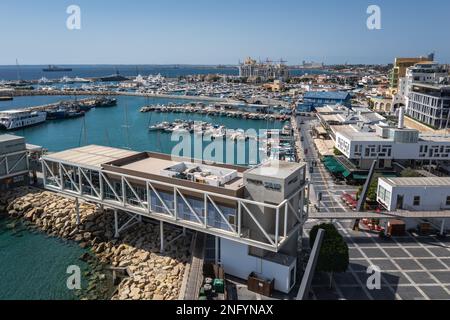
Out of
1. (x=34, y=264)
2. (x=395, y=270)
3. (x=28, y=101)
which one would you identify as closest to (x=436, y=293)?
(x=395, y=270)

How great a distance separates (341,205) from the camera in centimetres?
3319

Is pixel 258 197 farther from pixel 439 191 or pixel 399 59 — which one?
pixel 399 59

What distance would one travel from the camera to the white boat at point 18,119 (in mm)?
80562

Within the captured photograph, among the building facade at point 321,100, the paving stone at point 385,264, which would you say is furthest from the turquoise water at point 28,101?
the paving stone at point 385,264

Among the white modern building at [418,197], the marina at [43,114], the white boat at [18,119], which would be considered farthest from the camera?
the marina at [43,114]

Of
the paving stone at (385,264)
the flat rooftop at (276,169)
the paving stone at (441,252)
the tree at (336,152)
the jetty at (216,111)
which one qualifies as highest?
the flat rooftop at (276,169)

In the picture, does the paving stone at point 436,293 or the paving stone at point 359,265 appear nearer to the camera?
the paving stone at point 436,293

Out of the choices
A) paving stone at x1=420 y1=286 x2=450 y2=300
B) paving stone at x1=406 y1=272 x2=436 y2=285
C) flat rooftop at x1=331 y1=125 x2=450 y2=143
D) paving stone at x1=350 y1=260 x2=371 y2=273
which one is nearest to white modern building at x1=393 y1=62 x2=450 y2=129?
flat rooftop at x1=331 y1=125 x2=450 y2=143

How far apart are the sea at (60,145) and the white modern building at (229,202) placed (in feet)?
18.5

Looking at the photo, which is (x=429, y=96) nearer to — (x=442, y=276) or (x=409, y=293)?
(x=442, y=276)

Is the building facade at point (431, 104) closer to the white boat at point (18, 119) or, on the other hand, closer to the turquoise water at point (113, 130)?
the turquoise water at point (113, 130)

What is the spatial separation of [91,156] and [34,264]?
866 cm

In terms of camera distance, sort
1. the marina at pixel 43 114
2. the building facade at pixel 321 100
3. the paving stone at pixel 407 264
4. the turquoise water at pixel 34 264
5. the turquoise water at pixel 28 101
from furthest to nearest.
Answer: the turquoise water at pixel 28 101 → the building facade at pixel 321 100 → the marina at pixel 43 114 → the turquoise water at pixel 34 264 → the paving stone at pixel 407 264

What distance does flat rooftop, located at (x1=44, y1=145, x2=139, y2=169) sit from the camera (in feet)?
94.3
